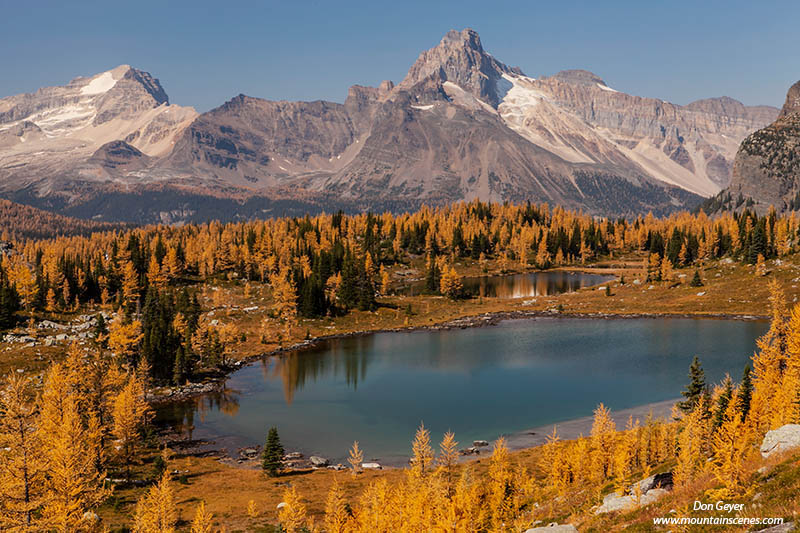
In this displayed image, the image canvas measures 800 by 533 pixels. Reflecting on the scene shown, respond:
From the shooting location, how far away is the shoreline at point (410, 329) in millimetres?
91625

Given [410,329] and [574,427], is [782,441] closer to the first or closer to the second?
[574,427]

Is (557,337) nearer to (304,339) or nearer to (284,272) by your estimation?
(304,339)

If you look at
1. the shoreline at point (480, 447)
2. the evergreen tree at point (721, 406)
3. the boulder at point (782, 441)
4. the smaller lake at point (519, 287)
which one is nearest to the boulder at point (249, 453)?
the shoreline at point (480, 447)

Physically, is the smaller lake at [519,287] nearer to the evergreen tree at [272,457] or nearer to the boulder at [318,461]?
the boulder at [318,461]

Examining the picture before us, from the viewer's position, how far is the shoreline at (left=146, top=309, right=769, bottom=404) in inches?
3607

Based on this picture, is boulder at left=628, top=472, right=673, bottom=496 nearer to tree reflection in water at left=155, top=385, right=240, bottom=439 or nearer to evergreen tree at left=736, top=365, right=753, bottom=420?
evergreen tree at left=736, top=365, right=753, bottom=420

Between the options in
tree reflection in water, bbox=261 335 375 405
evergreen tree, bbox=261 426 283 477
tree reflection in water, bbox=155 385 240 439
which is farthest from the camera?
tree reflection in water, bbox=261 335 375 405

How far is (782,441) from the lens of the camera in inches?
1120

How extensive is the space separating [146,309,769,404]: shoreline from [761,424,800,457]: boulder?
267 ft

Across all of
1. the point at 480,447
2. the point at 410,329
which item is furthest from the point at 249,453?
the point at 410,329

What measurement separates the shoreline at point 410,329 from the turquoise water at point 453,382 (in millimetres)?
2787

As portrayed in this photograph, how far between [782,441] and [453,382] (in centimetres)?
6742

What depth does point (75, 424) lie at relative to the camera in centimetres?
5284

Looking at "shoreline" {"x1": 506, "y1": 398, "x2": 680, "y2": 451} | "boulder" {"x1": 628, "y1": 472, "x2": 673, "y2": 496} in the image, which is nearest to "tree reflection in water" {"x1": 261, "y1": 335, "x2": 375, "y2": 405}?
"shoreline" {"x1": 506, "y1": 398, "x2": 680, "y2": 451}
